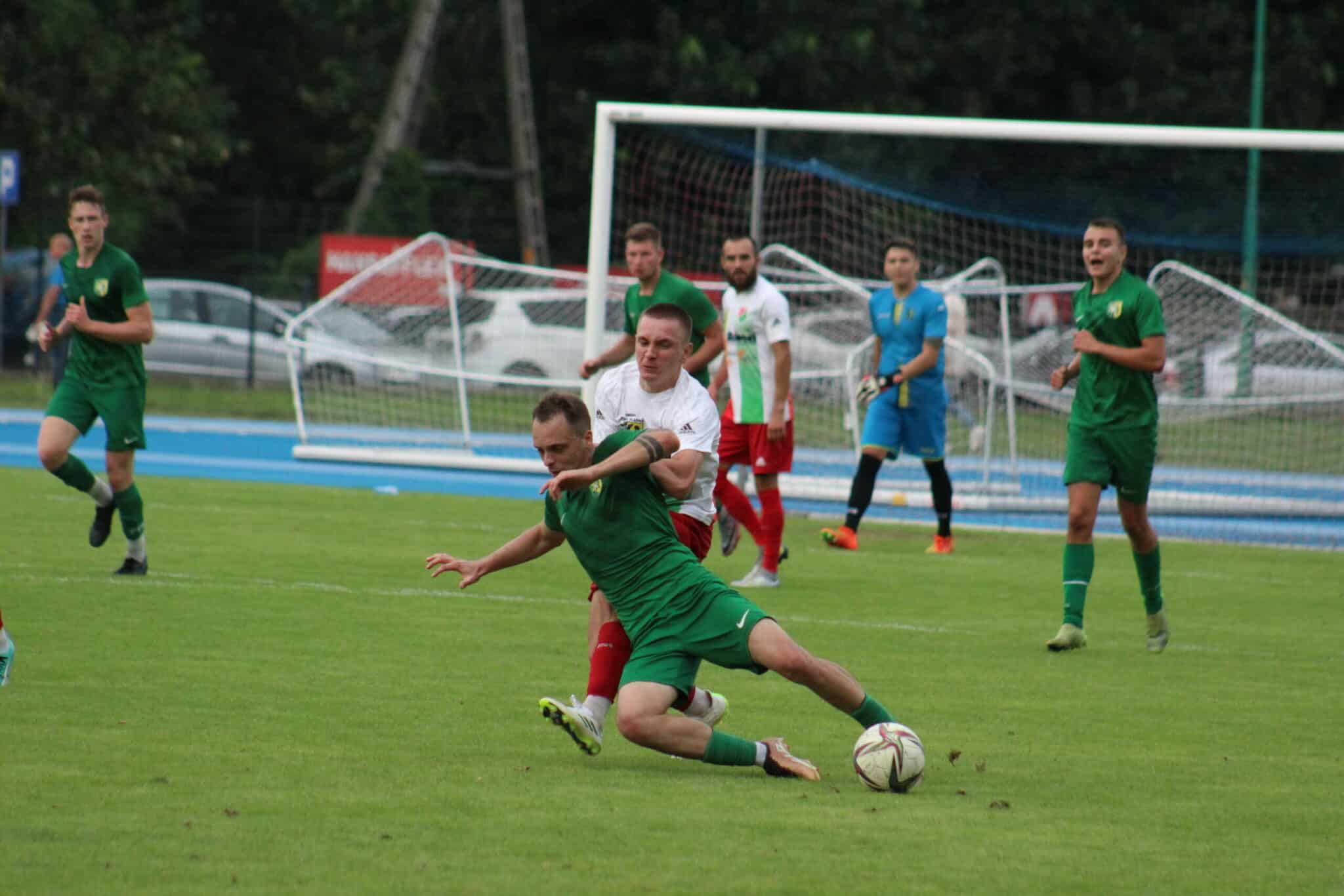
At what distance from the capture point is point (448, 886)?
456 cm

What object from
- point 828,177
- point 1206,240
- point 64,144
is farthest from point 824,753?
point 64,144

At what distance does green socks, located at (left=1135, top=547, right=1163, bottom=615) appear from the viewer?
944 centimetres

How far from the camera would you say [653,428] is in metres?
6.81

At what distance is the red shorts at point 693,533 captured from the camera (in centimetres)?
734

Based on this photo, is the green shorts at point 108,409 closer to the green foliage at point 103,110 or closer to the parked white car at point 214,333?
the parked white car at point 214,333

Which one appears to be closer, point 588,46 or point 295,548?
point 295,548

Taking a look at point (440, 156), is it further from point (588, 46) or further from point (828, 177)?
point (828, 177)

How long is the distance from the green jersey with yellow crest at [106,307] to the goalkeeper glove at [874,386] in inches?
198

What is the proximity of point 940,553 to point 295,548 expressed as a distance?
4.59 metres

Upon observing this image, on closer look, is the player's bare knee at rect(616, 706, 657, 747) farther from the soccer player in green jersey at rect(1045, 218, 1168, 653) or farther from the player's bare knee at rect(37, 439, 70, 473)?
the player's bare knee at rect(37, 439, 70, 473)

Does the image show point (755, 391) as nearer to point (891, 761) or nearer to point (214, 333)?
point (891, 761)

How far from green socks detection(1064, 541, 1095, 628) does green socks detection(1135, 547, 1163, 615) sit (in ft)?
0.85

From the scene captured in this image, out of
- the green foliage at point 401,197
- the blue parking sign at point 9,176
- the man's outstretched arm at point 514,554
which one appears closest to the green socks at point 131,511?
the man's outstretched arm at point 514,554

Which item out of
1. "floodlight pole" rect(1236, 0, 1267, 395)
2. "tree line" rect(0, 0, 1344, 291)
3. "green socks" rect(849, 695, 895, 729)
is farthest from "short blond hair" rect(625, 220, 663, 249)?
"tree line" rect(0, 0, 1344, 291)
